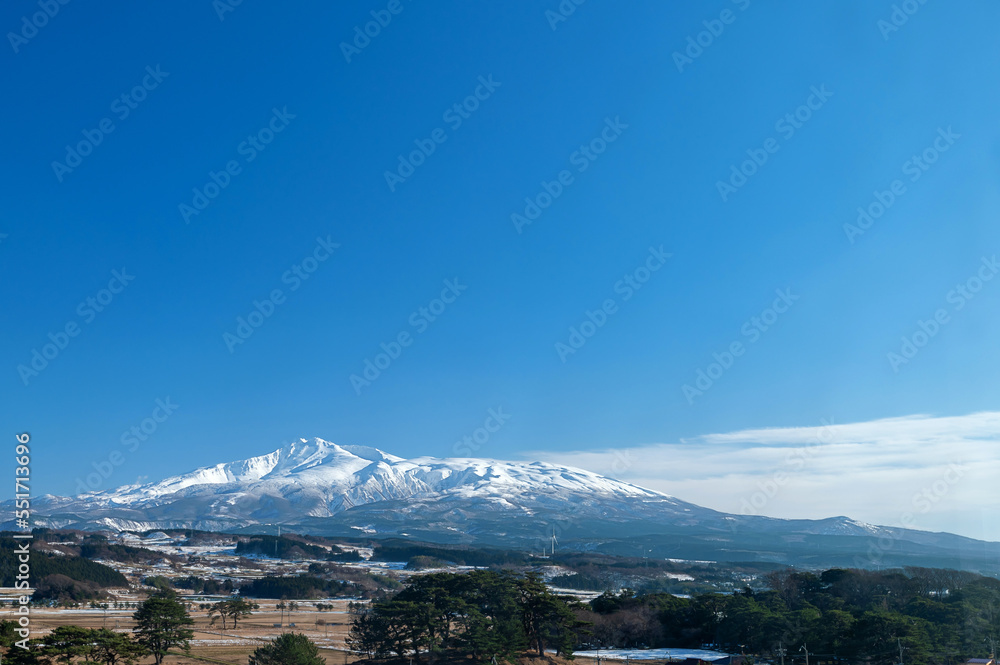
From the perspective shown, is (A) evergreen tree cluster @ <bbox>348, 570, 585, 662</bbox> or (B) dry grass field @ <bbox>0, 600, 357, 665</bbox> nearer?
(A) evergreen tree cluster @ <bbox>348, 570, 585, 662</bbox>

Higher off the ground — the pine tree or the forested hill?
the pine tree

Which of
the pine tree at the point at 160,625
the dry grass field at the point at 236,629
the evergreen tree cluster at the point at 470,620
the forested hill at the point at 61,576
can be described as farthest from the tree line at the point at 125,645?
the forested hill at the point at 61,576

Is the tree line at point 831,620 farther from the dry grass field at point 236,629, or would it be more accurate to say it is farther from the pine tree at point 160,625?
the pine tree at point 160,625

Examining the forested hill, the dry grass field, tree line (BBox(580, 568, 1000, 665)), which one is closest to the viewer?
tree line (BBox(580, 568, 1000, 665))

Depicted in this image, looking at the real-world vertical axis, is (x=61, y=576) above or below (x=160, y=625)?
below

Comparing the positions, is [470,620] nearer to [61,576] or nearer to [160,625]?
[160,625]

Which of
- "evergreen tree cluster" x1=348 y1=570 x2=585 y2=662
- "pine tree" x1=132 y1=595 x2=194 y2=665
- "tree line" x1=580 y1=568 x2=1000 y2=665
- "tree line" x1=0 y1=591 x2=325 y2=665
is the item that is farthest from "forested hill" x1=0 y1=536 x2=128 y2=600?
"tree line" x1=580 y1=568 x2=1000 y2=665

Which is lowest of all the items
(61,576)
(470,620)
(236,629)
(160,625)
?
(61,576)

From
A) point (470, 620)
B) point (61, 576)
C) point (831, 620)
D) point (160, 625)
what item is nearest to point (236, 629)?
point (160, 625)

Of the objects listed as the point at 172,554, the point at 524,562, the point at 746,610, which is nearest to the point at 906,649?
the point at 746,610

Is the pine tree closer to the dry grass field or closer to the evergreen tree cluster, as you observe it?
the dry grass field

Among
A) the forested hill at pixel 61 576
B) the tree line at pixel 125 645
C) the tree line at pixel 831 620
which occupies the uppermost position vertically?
the tree line at pixel 125 645

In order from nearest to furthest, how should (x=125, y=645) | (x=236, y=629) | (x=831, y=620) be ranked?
(x=125, y=645) → (x=831, y=620) → (x=236, y=629)

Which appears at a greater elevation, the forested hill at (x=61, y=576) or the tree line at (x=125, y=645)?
the tree line at (x=125, y=645)
